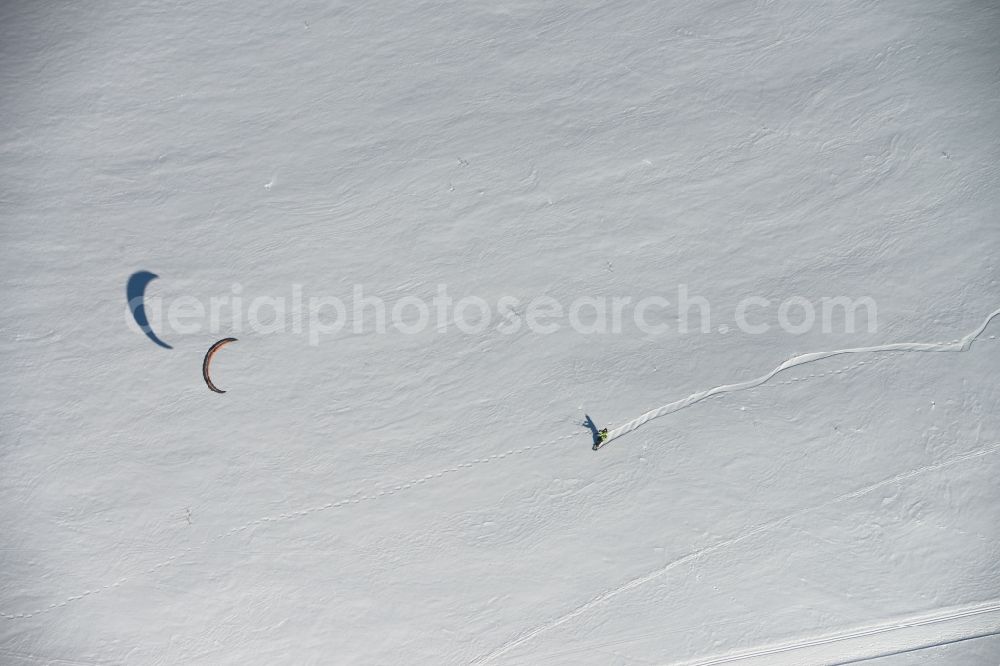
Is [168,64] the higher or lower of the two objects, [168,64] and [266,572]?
the higher

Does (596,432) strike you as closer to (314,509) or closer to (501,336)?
(501,336)

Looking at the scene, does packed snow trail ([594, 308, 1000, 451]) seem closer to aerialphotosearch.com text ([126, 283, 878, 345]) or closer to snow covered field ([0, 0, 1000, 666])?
snow covered field ([0, 0, 1000, 666])

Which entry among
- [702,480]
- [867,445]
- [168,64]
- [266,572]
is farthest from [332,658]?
[168,64]

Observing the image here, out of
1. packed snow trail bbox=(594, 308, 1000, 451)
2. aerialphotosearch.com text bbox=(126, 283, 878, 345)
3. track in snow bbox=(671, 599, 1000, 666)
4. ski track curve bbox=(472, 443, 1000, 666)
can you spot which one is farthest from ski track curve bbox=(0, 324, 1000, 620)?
track in snow bbox=(671, 599, 1000, 666)

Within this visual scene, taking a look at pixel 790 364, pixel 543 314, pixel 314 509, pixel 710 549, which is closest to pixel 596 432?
pixel 543 314

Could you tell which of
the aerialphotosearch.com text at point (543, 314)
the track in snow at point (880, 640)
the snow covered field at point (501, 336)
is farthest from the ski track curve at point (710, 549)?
the aerialphotosearch.com text at point (543, 314)

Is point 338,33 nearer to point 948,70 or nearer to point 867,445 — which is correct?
point 948,70
